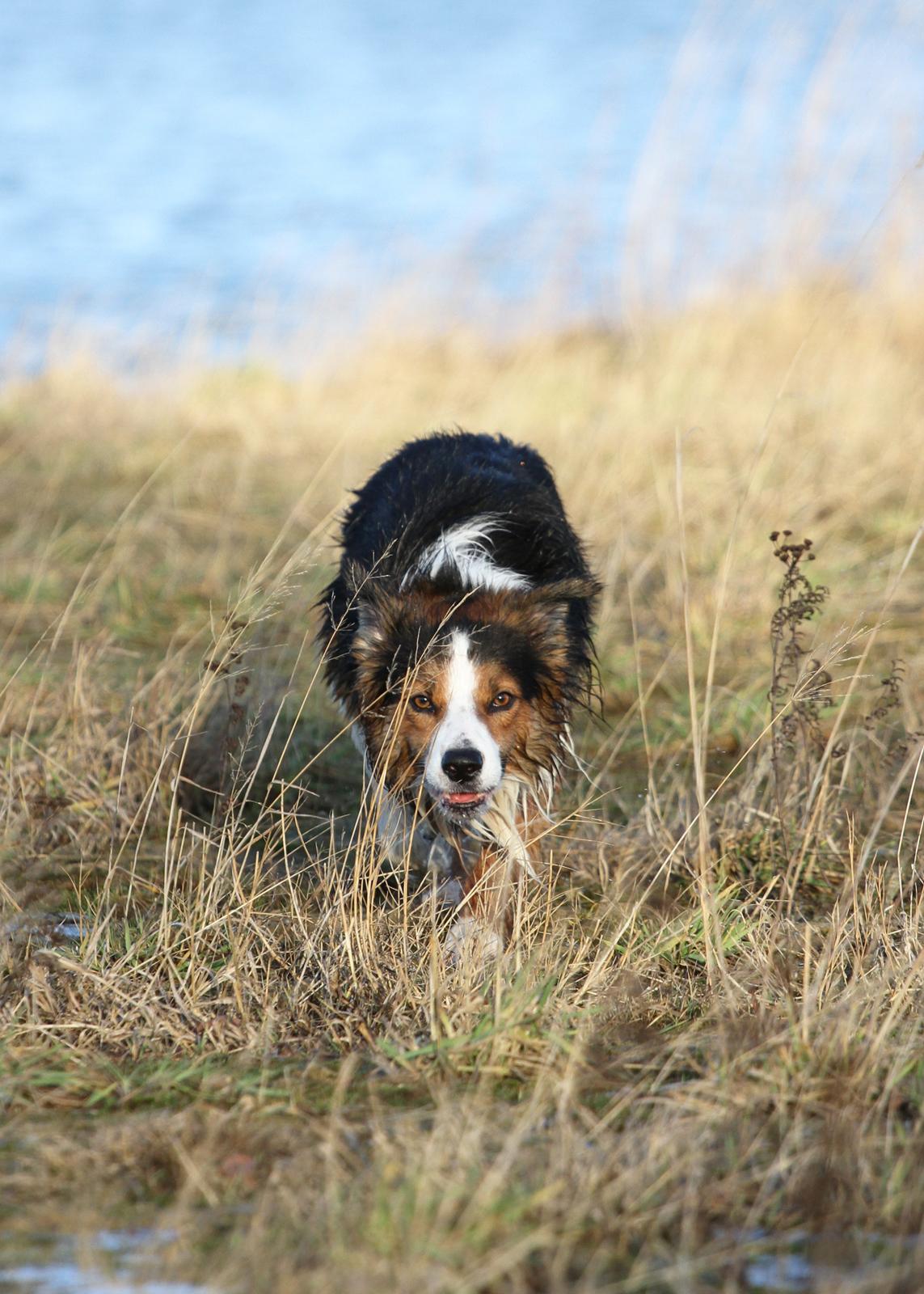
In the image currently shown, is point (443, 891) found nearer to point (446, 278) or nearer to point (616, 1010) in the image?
point (616, 1010)

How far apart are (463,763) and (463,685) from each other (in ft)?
0.93

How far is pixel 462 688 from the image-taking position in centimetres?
388

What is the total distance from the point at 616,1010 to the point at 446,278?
8.52 metres

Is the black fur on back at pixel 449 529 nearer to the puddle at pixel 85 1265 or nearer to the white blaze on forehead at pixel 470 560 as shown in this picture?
the white blaze on forehead at pixel 470 560

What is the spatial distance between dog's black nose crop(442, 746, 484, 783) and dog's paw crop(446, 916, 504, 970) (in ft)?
1.19

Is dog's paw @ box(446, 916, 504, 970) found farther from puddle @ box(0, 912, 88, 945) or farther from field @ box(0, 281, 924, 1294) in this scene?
puddle @ box(0, 912, 88, 945)

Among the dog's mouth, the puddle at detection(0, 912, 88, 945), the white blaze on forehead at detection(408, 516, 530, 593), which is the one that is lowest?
the puddle at detection(0, 912, 88, 945)

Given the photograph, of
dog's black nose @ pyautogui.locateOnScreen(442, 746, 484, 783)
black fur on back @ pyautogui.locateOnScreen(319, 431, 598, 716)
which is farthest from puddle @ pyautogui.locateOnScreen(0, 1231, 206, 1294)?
black fur on back @ pyautogui.locateOnScreen(319, 431, 598, 716)

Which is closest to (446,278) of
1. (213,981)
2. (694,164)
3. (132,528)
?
(694,164)

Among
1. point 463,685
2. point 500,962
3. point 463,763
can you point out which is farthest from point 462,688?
point 500,962

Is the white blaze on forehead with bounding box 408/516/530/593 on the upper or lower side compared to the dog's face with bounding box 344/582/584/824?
upper

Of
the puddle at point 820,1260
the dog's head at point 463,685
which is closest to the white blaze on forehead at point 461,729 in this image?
the dog's head at point 463,685

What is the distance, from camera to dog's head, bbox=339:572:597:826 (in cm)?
376

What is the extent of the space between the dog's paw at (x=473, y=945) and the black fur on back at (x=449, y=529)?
3.03 ft
